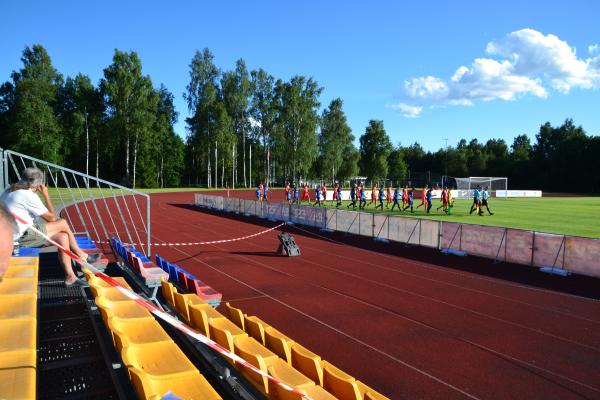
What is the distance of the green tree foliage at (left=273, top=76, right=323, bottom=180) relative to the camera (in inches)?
2256

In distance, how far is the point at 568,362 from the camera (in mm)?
6340

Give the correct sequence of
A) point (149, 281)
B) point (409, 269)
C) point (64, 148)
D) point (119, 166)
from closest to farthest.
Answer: point (149, 281)
point (409, 269)
point (64, 148)
point (119, 166)

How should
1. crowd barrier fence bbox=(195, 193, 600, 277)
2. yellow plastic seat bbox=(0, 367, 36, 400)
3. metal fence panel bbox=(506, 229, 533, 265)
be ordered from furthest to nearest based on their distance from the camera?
metal fence panel bbox=(506, 229, 533, 265) → crowd barrier fence bbox=(195, 193, 600, 277) → yellow plastic seat bbox=(0, 367, 36, 400)

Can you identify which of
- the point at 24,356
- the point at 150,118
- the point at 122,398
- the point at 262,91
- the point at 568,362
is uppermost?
the point at 262,91

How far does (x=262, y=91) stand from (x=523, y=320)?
185ft

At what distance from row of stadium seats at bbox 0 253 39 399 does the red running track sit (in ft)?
13.1

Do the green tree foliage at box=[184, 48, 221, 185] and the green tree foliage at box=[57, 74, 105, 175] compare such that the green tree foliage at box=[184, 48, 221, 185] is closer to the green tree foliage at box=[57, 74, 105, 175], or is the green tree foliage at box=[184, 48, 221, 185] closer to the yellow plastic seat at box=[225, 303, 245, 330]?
the green tree foliage at box=[57, 74, 105, 175]

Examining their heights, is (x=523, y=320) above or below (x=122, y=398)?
below

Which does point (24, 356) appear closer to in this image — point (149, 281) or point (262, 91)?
point (149, 281)

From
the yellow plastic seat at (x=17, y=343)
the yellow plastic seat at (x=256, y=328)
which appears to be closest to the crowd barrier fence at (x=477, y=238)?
the yellow plastic seat at (x=256, y=328)

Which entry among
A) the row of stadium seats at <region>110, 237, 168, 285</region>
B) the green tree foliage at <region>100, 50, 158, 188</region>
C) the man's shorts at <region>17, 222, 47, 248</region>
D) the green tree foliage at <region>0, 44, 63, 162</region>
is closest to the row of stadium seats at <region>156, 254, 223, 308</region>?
the row of stadium seats at <region>110, 237, 168, 285</region>

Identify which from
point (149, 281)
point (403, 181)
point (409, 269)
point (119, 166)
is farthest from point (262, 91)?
point (149, 281)

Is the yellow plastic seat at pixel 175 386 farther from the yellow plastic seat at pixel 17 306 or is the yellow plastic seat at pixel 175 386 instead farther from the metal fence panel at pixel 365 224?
the metal fence panel at pixel 365 224

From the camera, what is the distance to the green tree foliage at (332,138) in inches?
2581
